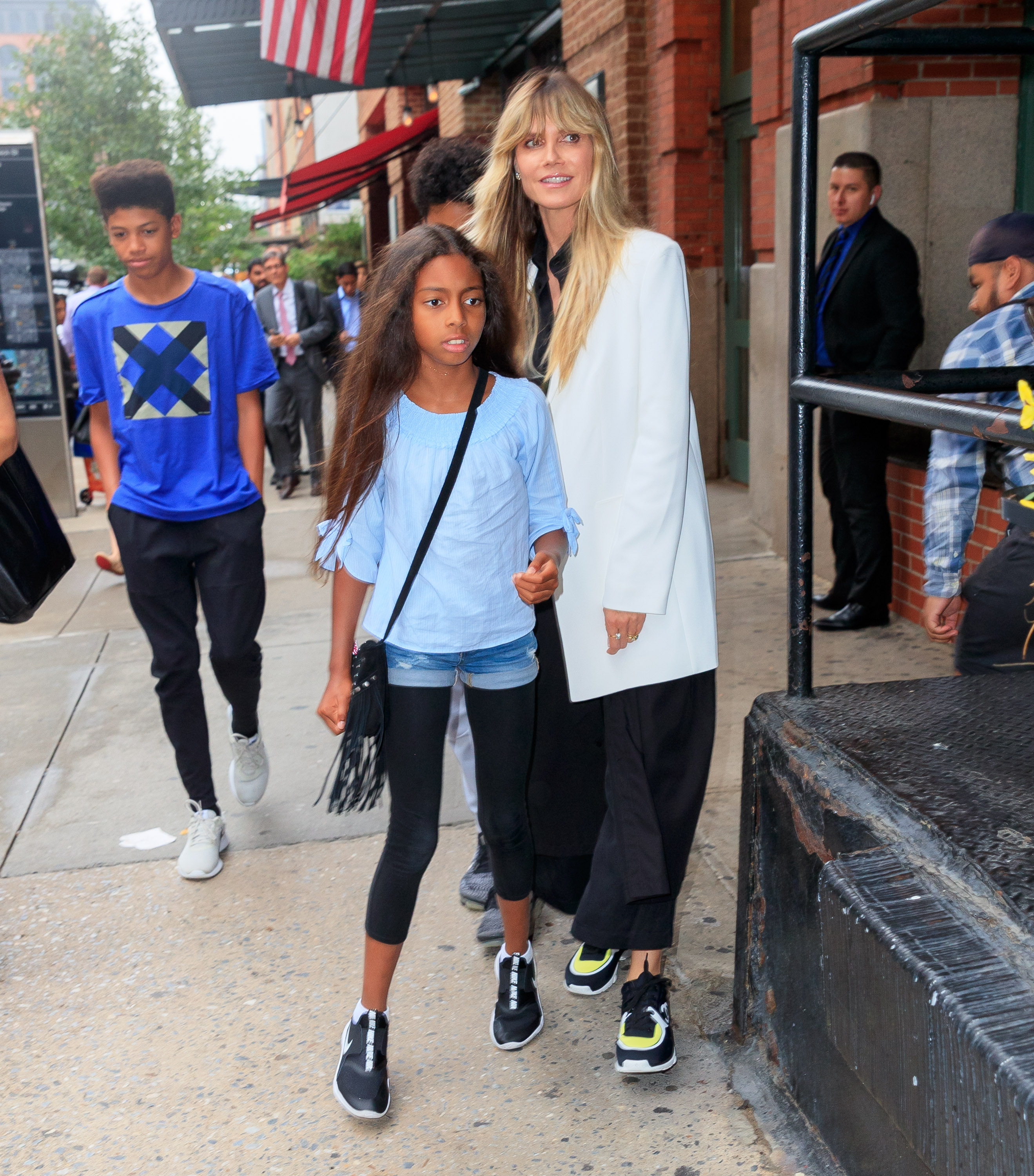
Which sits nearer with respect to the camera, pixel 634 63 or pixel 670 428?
pixel 670 428

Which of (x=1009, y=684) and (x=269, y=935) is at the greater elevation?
(x=1009, y=684)

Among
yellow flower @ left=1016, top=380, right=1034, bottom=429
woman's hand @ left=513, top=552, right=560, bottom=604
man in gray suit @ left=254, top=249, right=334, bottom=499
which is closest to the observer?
yellow flower @ left=1016, top=380, right=1034, bottom=429

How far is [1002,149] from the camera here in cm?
573

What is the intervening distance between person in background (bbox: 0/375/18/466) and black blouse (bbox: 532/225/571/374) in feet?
4.38

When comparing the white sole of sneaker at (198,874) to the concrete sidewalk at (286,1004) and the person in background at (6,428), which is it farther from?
the person in background at (6,428)

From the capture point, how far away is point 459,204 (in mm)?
3273

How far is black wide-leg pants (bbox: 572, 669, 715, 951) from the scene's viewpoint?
→ 2.68 m

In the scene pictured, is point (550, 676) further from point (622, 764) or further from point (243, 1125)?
point (243, 1125)

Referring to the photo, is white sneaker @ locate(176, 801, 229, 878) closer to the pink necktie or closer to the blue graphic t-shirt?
the blue graphic t-shirt

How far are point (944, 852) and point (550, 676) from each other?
1280mm

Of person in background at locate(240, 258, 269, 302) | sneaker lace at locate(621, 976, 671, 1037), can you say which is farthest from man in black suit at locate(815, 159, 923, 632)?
person in background at locate(240, 258, 269, 302)

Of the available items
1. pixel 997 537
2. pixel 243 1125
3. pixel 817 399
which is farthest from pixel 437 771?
pixel 997 537

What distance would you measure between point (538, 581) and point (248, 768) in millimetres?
2083

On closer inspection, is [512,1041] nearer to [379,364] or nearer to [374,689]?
[374,689]
